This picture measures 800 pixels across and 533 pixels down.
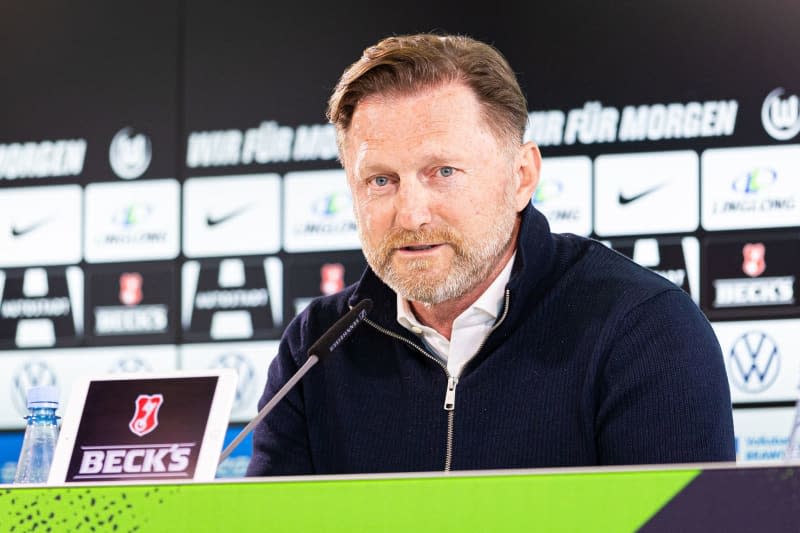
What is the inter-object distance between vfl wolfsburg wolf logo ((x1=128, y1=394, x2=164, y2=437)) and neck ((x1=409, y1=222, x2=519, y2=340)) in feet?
1.78

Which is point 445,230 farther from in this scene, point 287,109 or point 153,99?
point 153,99

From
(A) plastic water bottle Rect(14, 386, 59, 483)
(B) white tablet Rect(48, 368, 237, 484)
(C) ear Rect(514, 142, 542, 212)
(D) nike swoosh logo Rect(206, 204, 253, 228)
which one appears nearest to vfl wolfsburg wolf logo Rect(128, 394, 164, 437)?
(B) white tablet Rect(48, 368, 237, 484)

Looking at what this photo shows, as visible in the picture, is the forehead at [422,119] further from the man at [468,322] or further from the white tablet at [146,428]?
the white tablet at [146,428]

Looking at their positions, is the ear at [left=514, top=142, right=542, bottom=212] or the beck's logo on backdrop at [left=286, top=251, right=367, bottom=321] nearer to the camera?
the ear at [left=514, top=142, right=542, bottom=212]

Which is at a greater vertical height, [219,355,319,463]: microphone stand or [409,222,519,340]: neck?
[409,222,519,340]: neck

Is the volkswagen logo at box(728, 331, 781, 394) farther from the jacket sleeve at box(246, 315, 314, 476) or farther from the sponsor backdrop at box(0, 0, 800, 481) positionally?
the jacket sleeve at box(246, 315, 314, 476)

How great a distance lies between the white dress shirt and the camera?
1640 millimetres

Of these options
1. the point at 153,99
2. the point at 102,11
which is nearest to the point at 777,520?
the point at 153,99

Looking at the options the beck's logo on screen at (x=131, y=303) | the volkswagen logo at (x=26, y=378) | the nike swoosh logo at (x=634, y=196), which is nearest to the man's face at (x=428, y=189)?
the nike swoosh logo at (x=634, y=196)

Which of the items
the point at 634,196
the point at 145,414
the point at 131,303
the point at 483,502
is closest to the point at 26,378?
the point at 131,303

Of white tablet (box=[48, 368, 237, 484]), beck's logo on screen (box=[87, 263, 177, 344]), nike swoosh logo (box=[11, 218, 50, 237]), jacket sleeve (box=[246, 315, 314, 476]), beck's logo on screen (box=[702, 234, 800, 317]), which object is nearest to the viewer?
white tablet (box=[48, 368, 237, 484])

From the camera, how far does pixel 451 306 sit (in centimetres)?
168

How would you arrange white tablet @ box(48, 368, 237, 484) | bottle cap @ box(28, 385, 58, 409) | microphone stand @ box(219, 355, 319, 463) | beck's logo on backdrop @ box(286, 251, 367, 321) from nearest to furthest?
1. white tablet @ box(48, 368, 237, 484)
2. microphone stand @ box(219, 355, 319, 463)
3. bottle cap @ box(28, 385, 58, 409)
4. beck's logo on backdrop @ box(286, 251, 367, 321)

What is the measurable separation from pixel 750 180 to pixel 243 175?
55.4 inches
